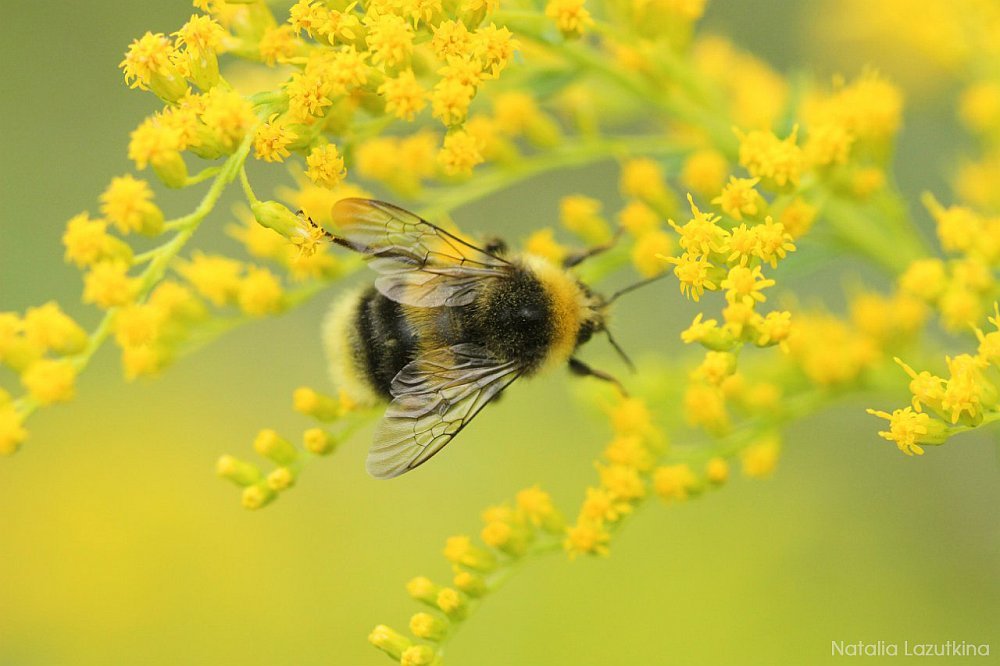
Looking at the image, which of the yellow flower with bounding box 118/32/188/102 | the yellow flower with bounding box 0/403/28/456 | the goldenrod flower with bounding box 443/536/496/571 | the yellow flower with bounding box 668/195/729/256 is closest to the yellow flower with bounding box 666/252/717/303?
the yellow flower with bounding box 668/195/729/256

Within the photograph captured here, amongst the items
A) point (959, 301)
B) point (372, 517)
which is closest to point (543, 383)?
point (372, 517)

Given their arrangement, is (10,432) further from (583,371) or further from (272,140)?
(583,371)

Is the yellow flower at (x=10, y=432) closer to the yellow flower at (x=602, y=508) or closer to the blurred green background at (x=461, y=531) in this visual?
the yellow flower at (x=602, y=508)

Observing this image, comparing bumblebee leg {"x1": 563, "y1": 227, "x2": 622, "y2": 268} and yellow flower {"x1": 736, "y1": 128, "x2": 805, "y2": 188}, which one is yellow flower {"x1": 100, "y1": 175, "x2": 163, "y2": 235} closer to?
bumblebee leg {"x1": 563, "y1": 227, "x2": 622, "y2": 268}

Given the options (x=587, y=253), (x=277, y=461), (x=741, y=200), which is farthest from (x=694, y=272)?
(x=277, y=461)

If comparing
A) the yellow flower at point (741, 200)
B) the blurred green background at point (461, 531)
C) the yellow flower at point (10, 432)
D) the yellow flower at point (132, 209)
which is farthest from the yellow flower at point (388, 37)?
the blurred green background at point (461, 531)

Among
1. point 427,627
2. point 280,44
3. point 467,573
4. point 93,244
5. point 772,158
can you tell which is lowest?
point 427,627

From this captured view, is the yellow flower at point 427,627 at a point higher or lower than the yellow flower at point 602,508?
lower
